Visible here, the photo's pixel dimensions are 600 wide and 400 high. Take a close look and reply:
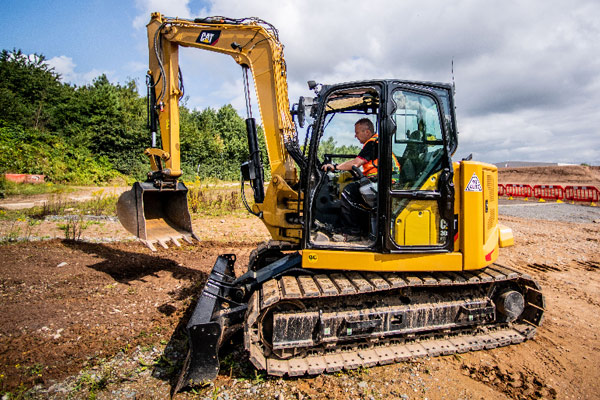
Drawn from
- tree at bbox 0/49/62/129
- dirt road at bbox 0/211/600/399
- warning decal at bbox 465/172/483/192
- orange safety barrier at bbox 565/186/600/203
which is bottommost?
dirt road at bbox 0/211/600/399

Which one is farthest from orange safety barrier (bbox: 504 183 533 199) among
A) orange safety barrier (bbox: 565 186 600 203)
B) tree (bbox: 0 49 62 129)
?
tree (bbox: 0 49 62 129)

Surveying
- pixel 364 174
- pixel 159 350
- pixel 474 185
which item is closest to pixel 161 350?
pixel 159 350

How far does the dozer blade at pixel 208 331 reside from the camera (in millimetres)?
2910

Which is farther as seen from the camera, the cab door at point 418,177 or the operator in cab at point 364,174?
the operator in cab at point 364,174

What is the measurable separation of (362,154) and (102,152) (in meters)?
25.6

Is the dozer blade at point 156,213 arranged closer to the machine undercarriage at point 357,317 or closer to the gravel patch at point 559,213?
the machine undercarriage at point 357,317

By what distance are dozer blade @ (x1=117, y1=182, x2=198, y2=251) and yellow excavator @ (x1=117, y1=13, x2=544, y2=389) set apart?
1.30 m

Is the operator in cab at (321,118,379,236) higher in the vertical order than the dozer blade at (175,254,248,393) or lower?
higher

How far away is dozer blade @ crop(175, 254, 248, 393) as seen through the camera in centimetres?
291

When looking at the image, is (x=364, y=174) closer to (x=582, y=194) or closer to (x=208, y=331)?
(x=208, y=331)

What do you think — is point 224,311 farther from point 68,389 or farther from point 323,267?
point 68,389

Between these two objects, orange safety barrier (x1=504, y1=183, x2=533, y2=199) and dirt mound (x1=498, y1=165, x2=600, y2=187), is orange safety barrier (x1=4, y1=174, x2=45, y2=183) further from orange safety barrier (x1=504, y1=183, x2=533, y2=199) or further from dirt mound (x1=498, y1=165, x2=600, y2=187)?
dirt mound (x1=498, y1=165, x2=600, y2=187)

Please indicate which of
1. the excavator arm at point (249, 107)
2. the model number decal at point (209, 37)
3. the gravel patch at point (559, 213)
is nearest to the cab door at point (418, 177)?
the excavator arm at point (249, 107)

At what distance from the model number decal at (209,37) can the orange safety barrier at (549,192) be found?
19.5m
